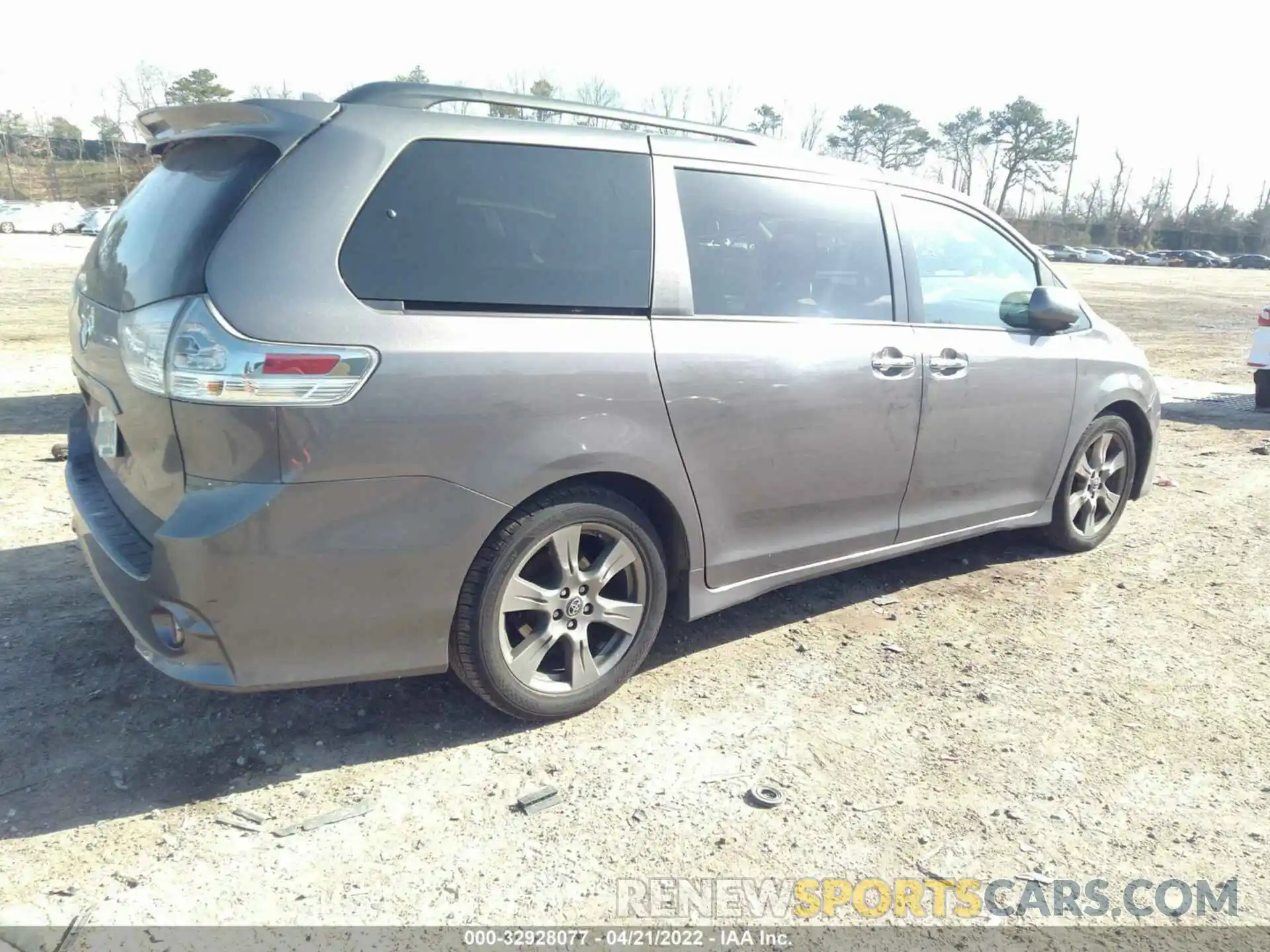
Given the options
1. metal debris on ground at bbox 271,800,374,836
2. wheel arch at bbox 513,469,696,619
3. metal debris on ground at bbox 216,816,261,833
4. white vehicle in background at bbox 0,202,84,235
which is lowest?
white vehicle in background at bbox 0,202,84,235

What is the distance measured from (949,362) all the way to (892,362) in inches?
14.8

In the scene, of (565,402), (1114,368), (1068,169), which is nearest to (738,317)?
(565,402)

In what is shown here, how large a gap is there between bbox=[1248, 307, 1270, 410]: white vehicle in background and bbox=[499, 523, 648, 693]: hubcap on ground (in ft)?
29.8

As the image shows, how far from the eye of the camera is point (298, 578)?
2604mm

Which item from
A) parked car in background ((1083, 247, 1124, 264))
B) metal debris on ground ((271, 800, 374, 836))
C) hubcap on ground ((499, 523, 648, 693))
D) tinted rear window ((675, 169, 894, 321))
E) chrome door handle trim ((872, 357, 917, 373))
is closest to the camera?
metal debris on ground ((271, 800, 374, 836))

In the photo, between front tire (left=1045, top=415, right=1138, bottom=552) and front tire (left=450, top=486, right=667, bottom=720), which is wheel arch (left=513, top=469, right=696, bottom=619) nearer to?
front tire (left=450, top=486, right=667, bottom=720)

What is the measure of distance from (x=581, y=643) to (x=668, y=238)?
4.73 feet

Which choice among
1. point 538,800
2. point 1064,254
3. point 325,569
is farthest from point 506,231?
point 1064,254

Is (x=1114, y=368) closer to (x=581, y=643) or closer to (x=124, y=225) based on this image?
(x=581, y=643)

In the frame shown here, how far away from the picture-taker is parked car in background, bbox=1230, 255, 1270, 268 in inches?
2926

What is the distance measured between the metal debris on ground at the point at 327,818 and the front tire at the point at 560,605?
1.62ft

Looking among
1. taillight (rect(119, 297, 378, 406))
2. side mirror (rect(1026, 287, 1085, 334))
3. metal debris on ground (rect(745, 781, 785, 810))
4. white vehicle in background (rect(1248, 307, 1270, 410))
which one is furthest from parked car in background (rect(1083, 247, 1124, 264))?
taillight (rect(119, 297, 378, 406))

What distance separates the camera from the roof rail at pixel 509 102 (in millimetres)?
2875

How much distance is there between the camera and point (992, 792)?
293 cm
